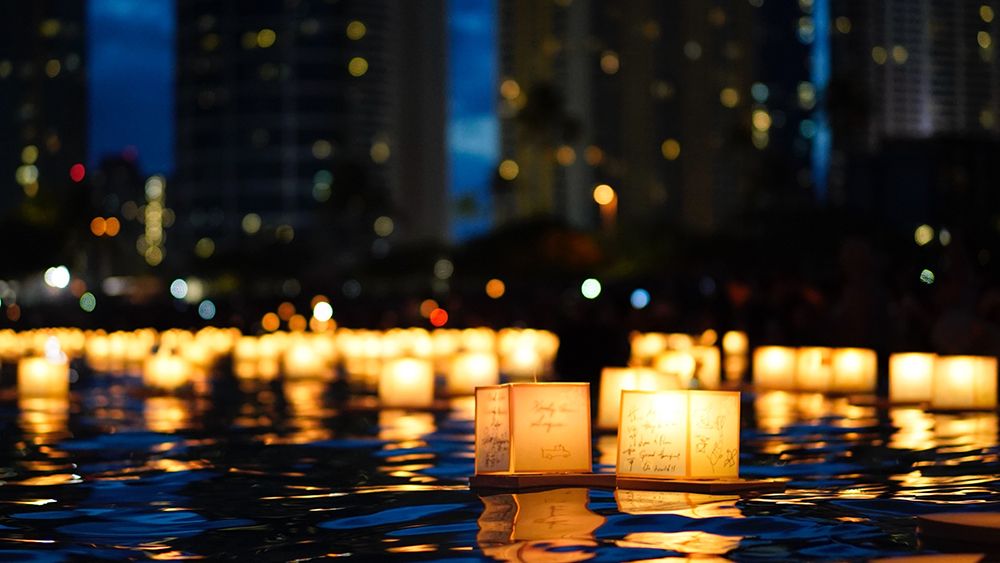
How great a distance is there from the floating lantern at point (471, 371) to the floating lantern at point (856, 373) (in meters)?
5.04

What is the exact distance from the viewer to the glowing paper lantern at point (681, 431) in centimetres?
1344

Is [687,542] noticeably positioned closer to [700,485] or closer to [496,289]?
[700,485]

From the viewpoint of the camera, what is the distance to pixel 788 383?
2802cm

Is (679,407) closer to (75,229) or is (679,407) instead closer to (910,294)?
(910,294)

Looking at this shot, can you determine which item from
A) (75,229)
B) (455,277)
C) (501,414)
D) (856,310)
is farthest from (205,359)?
(75,229)

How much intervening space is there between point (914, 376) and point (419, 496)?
1109cm

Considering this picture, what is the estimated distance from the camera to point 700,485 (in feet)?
43.9

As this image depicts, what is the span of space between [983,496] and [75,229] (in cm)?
17146

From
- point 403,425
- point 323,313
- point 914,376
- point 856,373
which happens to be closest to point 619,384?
point 403,425

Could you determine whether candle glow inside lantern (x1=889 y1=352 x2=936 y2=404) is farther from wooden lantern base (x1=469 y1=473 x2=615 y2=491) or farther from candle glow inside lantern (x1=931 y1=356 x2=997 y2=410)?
wooden lantern base (x1=469 y1=473 x2=615 y2=491)

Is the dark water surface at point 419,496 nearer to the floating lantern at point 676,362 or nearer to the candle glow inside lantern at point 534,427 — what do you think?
the candle glow inside lantern at point 534,427

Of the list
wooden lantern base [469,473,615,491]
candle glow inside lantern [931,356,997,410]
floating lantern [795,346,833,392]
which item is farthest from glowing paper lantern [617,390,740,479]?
floating lantern [795,346,833,392]

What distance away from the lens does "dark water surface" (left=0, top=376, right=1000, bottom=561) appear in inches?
427

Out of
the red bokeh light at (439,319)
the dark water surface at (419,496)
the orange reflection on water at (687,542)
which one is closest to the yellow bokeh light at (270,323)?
the red bokeh light at (439,319)
